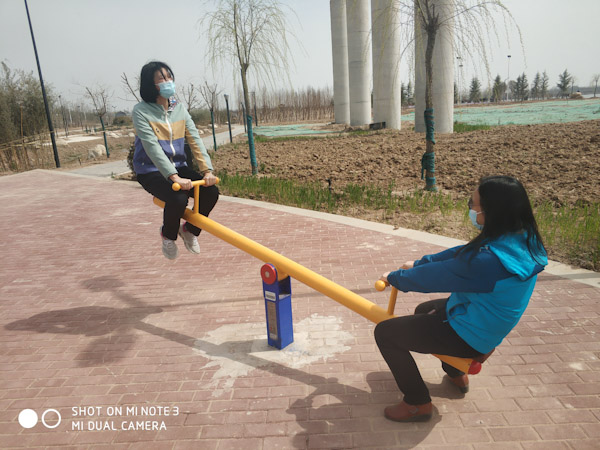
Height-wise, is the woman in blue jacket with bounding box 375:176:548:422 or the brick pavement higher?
the woman in blue jacket with bounding box 375:176:548:422

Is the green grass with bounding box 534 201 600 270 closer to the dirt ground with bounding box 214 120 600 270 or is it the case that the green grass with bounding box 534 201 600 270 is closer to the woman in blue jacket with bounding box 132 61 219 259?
the dirt ground with bounding box 214 120 600 270

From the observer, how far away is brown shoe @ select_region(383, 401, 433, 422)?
2352mm

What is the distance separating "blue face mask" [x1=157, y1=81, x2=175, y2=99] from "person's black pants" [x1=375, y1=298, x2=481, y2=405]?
7.86ft

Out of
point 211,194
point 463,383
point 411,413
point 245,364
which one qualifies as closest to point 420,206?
point 211,194

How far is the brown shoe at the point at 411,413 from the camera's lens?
2352 mm

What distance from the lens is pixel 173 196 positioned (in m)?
3.32

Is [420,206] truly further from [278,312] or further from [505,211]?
[505,211]

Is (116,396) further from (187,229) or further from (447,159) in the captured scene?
(447,159)

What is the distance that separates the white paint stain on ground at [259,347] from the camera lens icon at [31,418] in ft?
3.07

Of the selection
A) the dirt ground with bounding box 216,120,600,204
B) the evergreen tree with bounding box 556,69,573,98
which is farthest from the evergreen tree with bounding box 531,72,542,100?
the dirt ground with bounding box 216,120,600,204

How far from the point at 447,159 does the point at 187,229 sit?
8.10 metres

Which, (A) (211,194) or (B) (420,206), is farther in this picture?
(B) (420,206)

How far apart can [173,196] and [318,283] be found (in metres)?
1.41

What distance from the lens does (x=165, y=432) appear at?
7.86 ft
